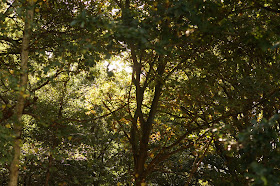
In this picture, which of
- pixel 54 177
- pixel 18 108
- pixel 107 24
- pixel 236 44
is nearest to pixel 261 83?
pixel 236 44

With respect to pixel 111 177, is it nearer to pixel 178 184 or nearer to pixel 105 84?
pixel 178 184

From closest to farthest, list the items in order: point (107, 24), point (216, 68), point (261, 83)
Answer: point (107, 24)
point (261, 83)
point (216, 68)

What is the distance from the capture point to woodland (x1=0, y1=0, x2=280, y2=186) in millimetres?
4375

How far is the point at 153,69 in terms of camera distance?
7.26 m

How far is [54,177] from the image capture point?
1289cm

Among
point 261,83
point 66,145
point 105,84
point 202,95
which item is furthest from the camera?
point 66,145

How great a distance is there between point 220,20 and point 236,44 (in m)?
0.88

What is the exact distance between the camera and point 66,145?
11883mm

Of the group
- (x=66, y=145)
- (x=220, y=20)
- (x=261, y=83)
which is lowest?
(x=261, y=83)

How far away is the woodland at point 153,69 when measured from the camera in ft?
14.4

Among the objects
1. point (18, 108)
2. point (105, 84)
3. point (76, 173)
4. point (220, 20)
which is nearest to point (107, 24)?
point (220, 20)

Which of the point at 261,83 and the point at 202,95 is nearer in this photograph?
the point at 261,83

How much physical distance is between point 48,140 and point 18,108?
679 centimetres

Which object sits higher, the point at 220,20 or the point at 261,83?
the point at 220,20
